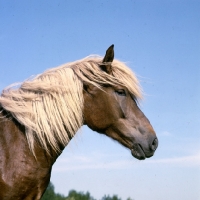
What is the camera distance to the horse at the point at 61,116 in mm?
4777

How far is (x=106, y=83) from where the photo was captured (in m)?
5.29

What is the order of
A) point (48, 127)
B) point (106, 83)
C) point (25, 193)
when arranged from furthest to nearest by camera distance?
point (106, 83) < point (48, 127) < point (25, 193)

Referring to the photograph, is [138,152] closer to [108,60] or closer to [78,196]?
[108,60]

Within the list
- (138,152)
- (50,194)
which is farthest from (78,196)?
(138,152)

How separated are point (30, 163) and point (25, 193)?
0.39m

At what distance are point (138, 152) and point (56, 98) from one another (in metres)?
1.42

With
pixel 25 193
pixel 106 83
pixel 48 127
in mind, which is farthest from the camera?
pixel 106 83

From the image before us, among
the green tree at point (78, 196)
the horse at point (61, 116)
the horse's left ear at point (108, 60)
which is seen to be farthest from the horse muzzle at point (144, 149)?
the green tree at point (78, 196)

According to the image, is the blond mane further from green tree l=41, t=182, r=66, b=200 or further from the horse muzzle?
green tree l=41, t=182, r=66, b=200

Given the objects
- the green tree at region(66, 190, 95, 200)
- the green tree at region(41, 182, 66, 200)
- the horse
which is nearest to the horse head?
the horse

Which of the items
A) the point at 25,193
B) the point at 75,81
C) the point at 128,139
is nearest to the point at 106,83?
the point at 75,81

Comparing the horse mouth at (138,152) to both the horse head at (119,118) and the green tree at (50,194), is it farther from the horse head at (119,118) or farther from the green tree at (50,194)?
the green tree at (50,194)

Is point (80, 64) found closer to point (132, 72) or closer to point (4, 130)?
point (132, 72)

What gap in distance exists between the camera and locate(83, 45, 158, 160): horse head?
5.13 meters
